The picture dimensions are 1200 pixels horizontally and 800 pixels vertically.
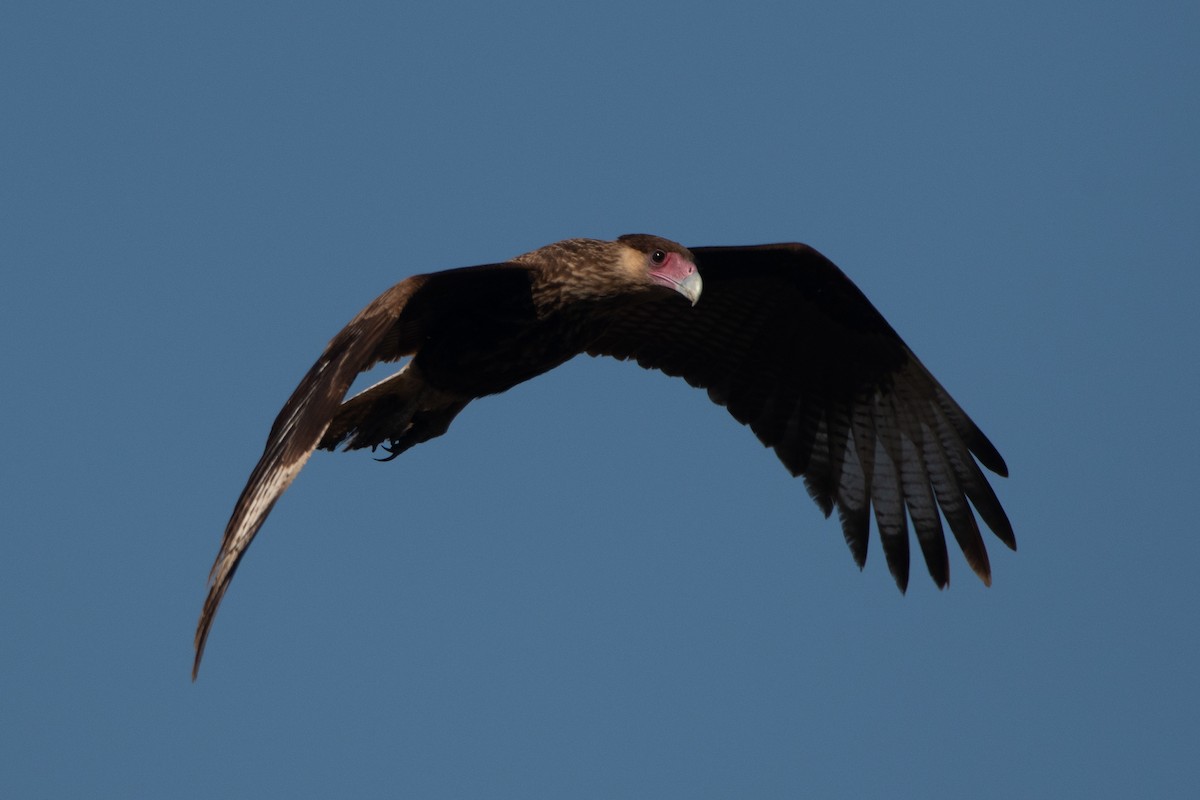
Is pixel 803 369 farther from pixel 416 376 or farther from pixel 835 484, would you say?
pixel 416 376

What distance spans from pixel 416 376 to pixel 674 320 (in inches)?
70.4

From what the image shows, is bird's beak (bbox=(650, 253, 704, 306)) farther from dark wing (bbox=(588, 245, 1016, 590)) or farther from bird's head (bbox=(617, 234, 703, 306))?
dark wing (bbox=(588, 245, 1016, 590))

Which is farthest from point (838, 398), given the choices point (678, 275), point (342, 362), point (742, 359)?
point (342, 362)

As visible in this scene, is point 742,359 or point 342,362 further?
point 742,359

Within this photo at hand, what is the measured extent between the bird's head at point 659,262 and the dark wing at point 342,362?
1.90 ft

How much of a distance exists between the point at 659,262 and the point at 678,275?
127 mm

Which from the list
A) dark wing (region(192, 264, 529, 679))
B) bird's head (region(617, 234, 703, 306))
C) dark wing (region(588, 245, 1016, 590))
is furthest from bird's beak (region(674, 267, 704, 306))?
dark wing (region(588, 245, 1016, 590))

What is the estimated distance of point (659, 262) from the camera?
912 centimetres

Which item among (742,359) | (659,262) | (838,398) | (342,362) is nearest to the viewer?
(342,362)

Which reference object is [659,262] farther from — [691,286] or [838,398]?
[838,398]

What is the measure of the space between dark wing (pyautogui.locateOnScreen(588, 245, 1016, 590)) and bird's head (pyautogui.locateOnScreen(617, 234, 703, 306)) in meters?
1.00

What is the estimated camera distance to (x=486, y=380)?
9281mm

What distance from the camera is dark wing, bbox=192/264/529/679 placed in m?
7.37

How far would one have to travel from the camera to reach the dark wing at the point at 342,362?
737 centimetres
